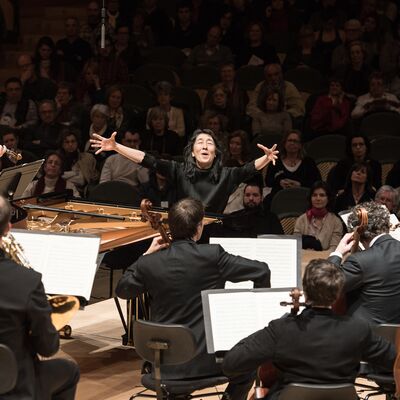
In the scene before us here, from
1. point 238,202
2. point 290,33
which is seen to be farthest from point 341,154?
point 290,33

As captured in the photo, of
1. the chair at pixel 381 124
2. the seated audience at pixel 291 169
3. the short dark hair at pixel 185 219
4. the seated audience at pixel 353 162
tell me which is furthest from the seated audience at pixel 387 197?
the short dark hair at pixel 185 219

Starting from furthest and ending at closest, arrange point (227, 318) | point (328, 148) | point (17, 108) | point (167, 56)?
point (167, 56) → point (17, 108) → point (328, 148) → point (227, 318)

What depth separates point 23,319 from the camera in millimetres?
3873

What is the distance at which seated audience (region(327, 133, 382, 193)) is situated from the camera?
9.05 m

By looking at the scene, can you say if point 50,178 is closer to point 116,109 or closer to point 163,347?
point 116,109

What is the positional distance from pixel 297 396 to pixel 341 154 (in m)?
6.01

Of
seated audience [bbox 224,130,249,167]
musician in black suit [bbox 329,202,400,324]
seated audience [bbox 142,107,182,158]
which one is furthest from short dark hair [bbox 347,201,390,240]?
seated audience [bbox 142,107,182,158]

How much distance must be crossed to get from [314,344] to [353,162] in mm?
5526

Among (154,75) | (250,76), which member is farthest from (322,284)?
(154,75)

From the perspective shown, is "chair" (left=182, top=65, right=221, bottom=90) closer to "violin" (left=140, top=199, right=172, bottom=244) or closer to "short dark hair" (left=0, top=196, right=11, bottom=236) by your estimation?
"violin" (left=140, top=199, right=172, bottom=244)

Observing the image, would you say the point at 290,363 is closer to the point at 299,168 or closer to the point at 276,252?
the point at 276,252

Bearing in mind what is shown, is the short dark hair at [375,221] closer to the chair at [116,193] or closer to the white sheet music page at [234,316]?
the white sheet music page at [234,316]

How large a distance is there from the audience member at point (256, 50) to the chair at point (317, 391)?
798cm

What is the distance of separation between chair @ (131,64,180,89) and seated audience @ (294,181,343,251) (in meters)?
3.45
